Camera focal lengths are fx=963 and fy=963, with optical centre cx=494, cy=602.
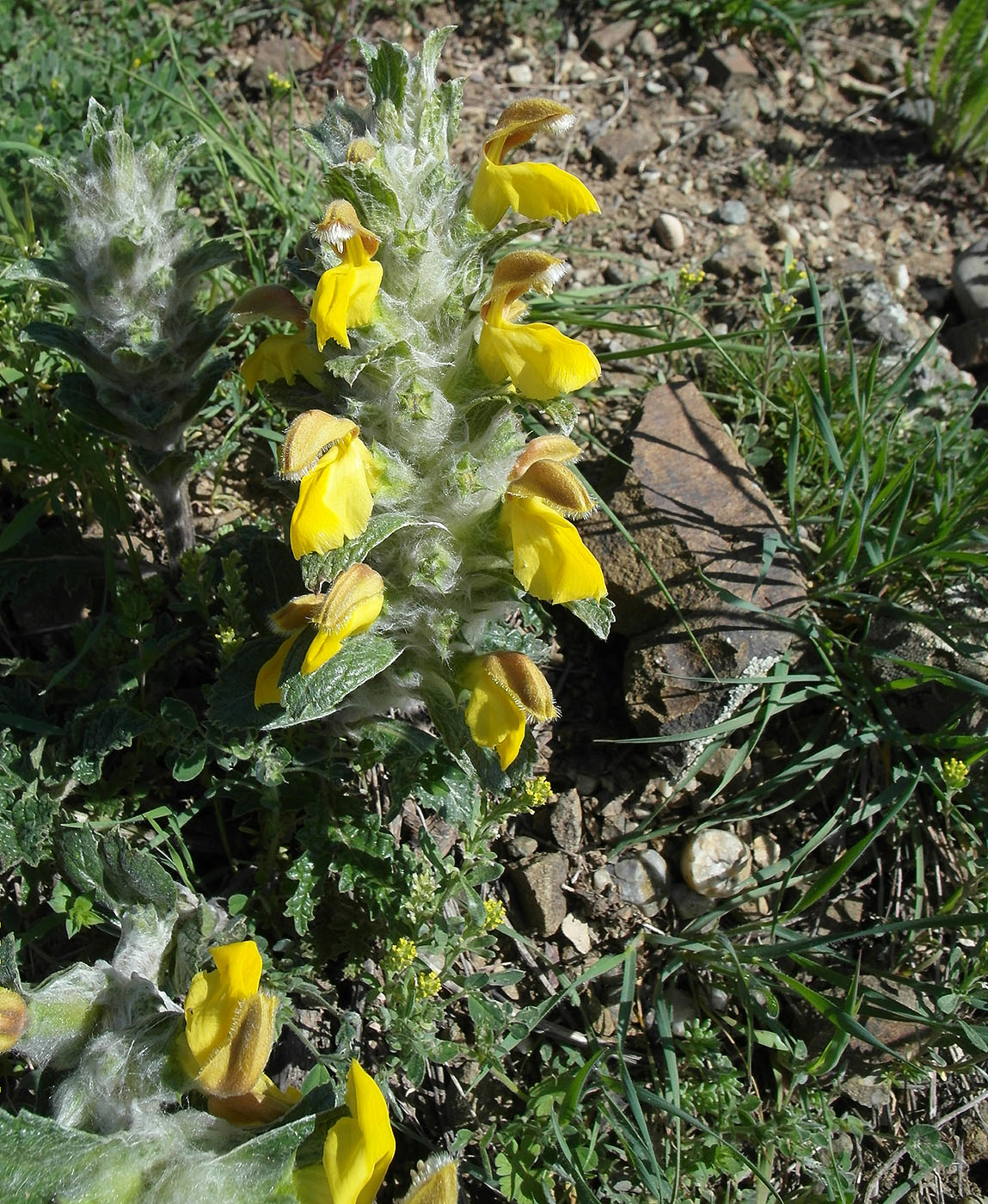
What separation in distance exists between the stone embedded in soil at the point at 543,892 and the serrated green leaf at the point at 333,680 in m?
0.98

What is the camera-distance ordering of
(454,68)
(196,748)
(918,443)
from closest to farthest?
(196,748), (918,443), (454,68)

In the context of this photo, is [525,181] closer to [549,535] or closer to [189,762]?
[549,535]

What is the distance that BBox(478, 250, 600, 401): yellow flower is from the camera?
1831 millimetres

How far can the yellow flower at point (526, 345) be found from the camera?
1.83 m

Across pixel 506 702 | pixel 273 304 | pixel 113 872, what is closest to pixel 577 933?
pixel 506 702

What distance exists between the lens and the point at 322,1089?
1950 millimetres

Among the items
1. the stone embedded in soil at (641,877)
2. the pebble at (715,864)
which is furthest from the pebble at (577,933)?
the pebble at (715,864)

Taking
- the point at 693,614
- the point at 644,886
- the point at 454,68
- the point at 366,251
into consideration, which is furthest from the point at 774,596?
the point at 454,68

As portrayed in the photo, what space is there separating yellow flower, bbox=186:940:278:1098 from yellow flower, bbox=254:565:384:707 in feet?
1.83

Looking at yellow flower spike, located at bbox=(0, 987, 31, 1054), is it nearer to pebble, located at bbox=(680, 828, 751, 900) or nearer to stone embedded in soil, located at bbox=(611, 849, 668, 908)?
stone embedded in soil, located at bbox=(611, 849, 668, 908)

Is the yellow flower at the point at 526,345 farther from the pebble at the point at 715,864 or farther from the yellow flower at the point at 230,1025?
the pebble at the point at 715,864

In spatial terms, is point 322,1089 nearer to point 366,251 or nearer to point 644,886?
point 644,886

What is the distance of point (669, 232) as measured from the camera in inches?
159

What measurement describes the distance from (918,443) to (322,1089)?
2618 mm
